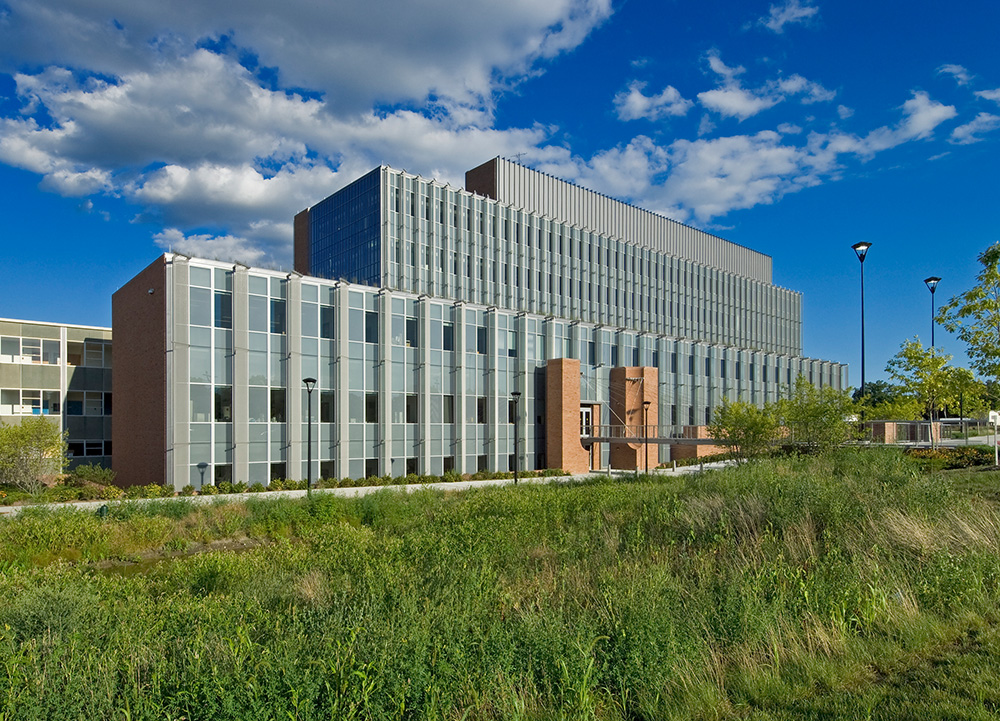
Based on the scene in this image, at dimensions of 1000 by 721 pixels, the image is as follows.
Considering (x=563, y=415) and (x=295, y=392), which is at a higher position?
(x=295, y=392)

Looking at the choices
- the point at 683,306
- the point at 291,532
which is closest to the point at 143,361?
the point at 291,532

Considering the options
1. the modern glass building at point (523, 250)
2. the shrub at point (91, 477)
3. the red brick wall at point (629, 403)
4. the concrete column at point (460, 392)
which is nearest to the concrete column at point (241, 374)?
the shrub at point (91, 477)

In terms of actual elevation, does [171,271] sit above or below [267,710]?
above

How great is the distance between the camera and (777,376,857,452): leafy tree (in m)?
21.9

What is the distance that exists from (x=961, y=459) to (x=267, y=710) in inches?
987

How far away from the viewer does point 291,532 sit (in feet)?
58.5

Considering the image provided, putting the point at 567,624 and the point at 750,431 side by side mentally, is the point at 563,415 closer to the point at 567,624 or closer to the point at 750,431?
the point at 750,431

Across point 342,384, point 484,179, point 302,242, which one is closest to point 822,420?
point 342,384

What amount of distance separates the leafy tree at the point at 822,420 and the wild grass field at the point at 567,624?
1039 cm

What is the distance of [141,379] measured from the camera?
29.1 meters

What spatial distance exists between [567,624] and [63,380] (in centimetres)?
4082

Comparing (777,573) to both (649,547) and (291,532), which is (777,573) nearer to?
(649,547)

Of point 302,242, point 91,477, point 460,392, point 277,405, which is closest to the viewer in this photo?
point 277,405

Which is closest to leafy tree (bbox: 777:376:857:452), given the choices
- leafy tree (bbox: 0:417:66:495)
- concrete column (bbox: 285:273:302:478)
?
concrete column (bbox: 285:273:302:478)
